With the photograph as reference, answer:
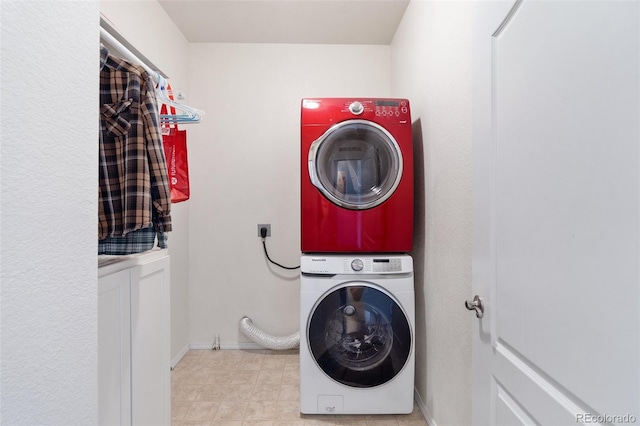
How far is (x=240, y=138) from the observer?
2.58 meters

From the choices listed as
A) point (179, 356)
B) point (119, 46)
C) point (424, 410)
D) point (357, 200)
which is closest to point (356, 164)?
point (357, 200)

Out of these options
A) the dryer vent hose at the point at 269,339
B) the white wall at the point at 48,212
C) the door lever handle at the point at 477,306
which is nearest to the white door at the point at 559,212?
the door lever handle at the point at 477,306

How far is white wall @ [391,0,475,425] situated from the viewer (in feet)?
4.19

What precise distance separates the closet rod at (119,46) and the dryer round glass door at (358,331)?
4.49ft

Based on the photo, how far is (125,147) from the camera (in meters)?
1.07

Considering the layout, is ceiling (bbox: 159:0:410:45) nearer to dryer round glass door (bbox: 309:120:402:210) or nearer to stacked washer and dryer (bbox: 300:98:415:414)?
stacked washer and dryer (bbox: 300:98:415:414)

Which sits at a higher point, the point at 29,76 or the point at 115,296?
the point at 29,76

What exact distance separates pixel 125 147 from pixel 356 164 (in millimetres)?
1162

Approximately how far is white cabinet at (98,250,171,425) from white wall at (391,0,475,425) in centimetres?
127

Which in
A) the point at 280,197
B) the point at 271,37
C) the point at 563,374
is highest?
the point at 271,37

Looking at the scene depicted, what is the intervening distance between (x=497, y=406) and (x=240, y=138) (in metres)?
2.39

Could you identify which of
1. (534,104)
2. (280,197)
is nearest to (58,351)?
(534,104)

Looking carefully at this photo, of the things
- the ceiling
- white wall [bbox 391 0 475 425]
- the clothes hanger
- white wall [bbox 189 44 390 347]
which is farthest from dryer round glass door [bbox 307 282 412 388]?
the ceiling

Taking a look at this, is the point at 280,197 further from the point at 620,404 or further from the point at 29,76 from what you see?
the point at 620,404
